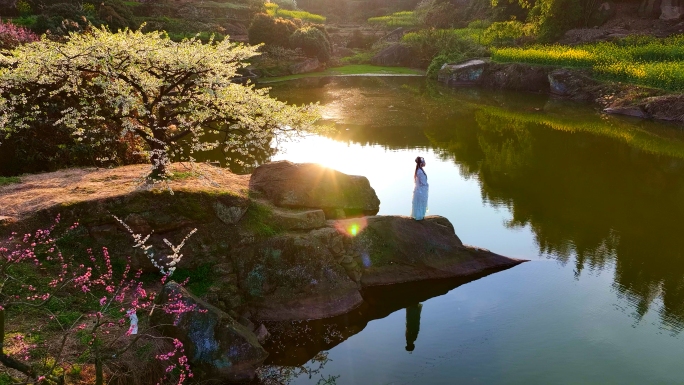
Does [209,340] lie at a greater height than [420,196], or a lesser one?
lesser

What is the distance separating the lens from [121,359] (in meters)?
8.11

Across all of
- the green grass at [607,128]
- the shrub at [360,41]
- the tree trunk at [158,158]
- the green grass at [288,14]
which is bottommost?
the green grass at [607,128]

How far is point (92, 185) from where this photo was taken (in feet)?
39.5

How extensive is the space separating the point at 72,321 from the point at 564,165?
758 inches

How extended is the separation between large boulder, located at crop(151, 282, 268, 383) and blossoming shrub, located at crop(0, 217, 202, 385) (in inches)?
6.4

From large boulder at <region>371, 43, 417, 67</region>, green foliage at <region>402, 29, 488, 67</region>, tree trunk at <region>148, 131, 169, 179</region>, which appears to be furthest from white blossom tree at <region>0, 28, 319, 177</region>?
large boulder at <region>371, 43, 417, 67</region>

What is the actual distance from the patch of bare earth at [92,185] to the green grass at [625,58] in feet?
90.0

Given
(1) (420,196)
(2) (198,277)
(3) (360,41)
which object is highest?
(3) (360,41)

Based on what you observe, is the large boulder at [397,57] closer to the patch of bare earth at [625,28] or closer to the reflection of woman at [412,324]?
the patch of bare earth at [625,28]

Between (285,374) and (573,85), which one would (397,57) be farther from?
(285,374)

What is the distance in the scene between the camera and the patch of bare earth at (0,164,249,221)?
10.9 meters

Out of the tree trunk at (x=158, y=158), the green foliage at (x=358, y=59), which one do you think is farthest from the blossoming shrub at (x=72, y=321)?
the green foliage at (x=358, y=59)

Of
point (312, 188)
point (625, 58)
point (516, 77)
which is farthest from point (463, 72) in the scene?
point (312, 188)

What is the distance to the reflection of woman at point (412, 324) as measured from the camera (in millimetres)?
10648
